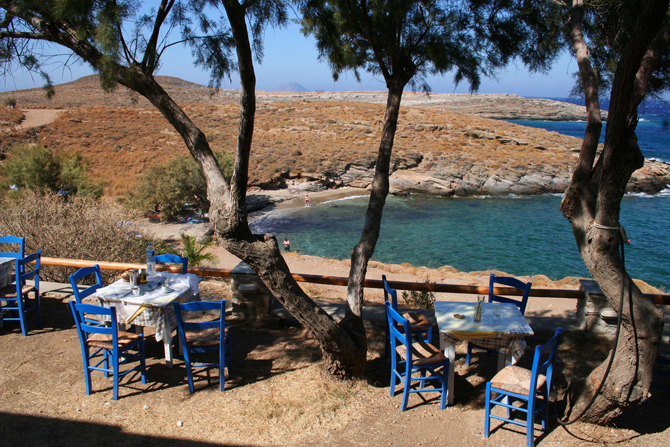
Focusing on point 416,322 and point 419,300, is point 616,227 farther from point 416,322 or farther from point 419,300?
point 419,300

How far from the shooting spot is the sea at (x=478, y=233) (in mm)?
20906

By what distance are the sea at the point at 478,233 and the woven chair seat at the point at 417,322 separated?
1509cm

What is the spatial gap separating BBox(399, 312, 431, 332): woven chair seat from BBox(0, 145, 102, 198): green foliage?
1773cm

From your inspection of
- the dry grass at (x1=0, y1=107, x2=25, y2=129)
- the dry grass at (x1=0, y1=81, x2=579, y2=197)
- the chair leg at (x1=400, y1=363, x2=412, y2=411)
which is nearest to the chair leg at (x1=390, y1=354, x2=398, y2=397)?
the chair leg at (x1=400, y1=363, x2=412, y2=411)

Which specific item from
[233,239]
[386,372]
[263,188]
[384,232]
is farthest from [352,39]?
[263,188]

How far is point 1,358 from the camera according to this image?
5211 millimetres

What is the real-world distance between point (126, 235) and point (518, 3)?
361 inches

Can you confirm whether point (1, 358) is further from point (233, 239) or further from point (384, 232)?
point (384, 232)

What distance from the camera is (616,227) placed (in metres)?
3.76

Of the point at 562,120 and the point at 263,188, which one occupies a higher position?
the point at 562,120

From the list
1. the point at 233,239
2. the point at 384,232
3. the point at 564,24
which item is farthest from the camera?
the point at 384,232

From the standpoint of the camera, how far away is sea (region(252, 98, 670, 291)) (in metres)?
20.9

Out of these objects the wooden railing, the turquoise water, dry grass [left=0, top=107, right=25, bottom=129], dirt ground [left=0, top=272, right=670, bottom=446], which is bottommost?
the turquoise water

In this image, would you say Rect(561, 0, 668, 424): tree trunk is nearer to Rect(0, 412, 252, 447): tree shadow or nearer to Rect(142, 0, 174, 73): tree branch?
Rect(0, 412, 252, 447): tree shadow
